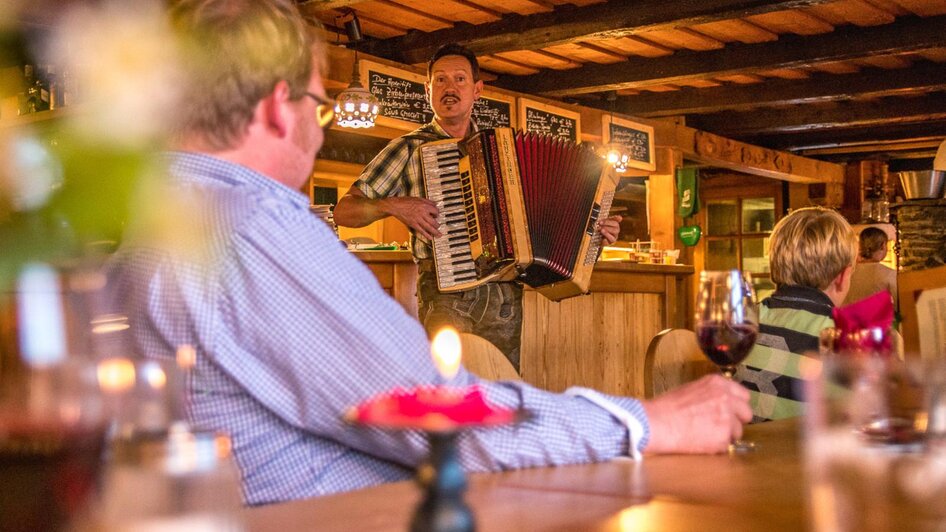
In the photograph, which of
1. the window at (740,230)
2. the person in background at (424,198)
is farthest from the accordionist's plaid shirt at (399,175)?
the window at (740,230)

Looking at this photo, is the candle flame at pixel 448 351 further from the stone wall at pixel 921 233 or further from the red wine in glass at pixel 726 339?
the stone wall at pixel 921 233

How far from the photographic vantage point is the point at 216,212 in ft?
3.94

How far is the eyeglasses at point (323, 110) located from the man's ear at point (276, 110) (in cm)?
5

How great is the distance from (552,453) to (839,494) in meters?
0.79

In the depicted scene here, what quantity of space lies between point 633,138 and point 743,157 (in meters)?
1.87

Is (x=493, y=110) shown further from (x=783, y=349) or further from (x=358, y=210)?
(x=783, y=349)

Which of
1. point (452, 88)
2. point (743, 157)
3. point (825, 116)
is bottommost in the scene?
point (452, 88)

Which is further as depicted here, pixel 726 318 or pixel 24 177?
pixel 726 318

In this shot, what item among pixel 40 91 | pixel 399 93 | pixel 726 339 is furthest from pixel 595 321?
pixel 726 339

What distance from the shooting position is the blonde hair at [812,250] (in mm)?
2578

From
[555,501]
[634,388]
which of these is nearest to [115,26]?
[555,501]

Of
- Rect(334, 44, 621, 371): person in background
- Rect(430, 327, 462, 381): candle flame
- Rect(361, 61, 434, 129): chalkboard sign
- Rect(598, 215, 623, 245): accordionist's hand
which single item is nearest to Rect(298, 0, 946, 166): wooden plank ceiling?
Rect(361, 61, 434, 129): chalkboard sign

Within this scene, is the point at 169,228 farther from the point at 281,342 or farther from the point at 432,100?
the point at 432,100

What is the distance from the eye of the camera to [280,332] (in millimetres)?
1162
